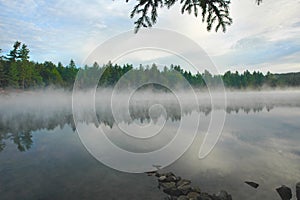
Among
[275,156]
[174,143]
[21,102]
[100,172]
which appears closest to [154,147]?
[174,143]

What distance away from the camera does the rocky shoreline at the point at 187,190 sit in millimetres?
7938

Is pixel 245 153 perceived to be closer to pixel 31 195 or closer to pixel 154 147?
pixel 154 147

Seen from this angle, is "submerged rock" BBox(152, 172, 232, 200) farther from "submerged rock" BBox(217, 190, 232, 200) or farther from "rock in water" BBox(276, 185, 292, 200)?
"rock in water" BBox(276, 185, 292, 200)

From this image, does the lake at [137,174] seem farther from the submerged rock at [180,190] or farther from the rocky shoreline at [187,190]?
the submerged rock at [180,190]

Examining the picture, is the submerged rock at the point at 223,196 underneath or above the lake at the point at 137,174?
above

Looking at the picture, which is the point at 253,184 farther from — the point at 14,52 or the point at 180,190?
the point at 14,52

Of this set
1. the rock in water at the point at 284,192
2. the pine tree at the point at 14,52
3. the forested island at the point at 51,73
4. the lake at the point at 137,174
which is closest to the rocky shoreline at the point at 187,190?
the rock in water at the point at 284,192

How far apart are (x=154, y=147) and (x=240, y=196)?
9445 millimetres

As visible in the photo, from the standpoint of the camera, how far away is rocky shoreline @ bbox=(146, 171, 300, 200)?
7938mm

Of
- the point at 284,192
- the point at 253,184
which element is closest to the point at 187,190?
the point at 253,184

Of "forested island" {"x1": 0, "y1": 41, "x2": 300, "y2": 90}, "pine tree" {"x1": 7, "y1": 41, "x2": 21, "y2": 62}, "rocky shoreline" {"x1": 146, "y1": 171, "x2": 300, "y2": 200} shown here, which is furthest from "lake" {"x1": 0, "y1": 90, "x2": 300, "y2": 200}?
"pine tree" {"x1": 7, "y1": 41, "x2": 21, "y2": 62}

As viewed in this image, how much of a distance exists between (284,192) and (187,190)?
417 centimetres

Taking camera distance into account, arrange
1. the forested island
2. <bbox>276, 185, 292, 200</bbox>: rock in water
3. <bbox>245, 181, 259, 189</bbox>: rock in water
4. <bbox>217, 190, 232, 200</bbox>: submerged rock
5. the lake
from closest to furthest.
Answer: <bbox>217, 190, 232, 200</bbox>: submerged rock < <bbox>276, 185, 292, 200</bbox>: rock in water < the lake < <bbox>245, 181, 259, 189</bbox>: rock in water < the forested island

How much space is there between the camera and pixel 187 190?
28.3ft
